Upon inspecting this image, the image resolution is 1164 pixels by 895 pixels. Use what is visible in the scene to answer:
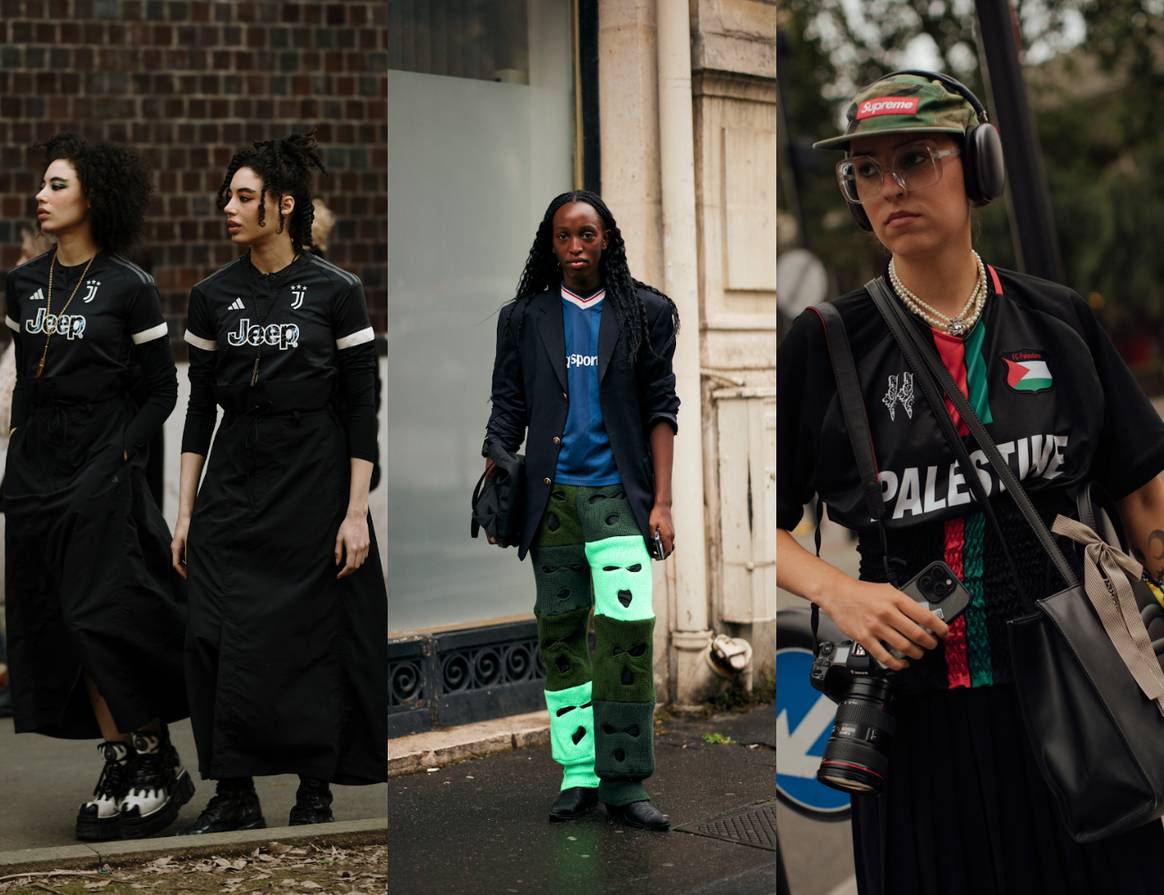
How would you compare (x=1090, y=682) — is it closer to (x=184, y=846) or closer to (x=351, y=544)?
(x=351, y=544)

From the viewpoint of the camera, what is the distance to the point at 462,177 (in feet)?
11.8

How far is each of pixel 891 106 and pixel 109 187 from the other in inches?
126

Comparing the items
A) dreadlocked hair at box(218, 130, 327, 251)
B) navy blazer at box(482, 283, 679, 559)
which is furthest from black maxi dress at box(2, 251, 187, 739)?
navy blazer at box(482, 283, 679, 559)

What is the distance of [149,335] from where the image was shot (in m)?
→ 5.35

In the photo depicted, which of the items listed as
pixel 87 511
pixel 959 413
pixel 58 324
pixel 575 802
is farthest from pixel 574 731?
pixel 58 324

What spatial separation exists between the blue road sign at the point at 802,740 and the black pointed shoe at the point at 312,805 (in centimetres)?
208

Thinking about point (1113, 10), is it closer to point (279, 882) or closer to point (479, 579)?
point (479, 579)

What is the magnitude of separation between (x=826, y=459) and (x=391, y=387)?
96 centimetres

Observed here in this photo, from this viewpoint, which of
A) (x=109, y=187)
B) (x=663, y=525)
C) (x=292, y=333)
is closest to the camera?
(x=663, y=525)

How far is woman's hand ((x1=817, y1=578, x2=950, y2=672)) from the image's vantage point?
9.40 ft

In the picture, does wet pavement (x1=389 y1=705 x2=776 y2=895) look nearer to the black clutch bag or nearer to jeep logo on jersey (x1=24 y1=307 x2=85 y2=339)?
the black clutch bag

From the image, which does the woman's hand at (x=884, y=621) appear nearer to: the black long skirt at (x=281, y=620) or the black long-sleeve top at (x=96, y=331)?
the black long skirt at (x=281, y=620)

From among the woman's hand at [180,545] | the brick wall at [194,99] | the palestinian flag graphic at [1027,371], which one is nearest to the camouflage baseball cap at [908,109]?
the palestinian flag graphic at [1027,371]

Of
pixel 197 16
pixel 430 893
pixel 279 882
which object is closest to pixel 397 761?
pixel 430 893
